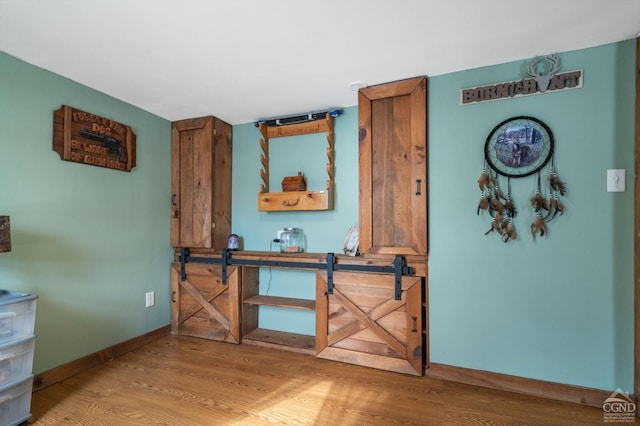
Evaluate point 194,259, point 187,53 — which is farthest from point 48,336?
point 187,53

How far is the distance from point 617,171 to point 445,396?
172 centimetres

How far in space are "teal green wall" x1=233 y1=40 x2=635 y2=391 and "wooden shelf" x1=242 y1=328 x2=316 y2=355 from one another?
1.03 m

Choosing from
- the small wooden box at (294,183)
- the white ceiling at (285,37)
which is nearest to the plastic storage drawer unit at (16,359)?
the white ceiling at (285,37)

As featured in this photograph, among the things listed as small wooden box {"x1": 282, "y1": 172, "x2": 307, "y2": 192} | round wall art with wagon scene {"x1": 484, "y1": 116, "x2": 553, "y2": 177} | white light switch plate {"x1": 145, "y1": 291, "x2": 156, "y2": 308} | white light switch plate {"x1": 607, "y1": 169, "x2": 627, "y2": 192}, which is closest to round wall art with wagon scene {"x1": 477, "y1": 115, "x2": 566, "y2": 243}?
round wall art with wagon scene {"x1": 484, "y1": 116, "x2": 553, "y2": 177}

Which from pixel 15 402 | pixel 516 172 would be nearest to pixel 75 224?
pixel 15 402

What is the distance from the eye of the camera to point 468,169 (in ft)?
6.70

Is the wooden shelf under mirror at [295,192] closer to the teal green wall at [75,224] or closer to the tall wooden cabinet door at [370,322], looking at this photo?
the tall wooden cabinet door at [370,322]

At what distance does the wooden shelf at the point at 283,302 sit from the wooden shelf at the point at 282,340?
32cm

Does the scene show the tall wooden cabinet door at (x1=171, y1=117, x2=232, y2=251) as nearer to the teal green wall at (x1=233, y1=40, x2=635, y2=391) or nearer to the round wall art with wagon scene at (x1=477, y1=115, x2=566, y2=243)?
the teal green wall at (x1=233, y1=40, x2=635, y2=391)

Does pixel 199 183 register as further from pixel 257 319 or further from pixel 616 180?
pixel 616 180

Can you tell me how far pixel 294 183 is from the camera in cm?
273

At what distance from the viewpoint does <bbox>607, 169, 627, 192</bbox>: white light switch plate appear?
67.2 inches

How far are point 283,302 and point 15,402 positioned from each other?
171 centimetres

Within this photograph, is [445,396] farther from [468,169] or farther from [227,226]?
[227,226]
